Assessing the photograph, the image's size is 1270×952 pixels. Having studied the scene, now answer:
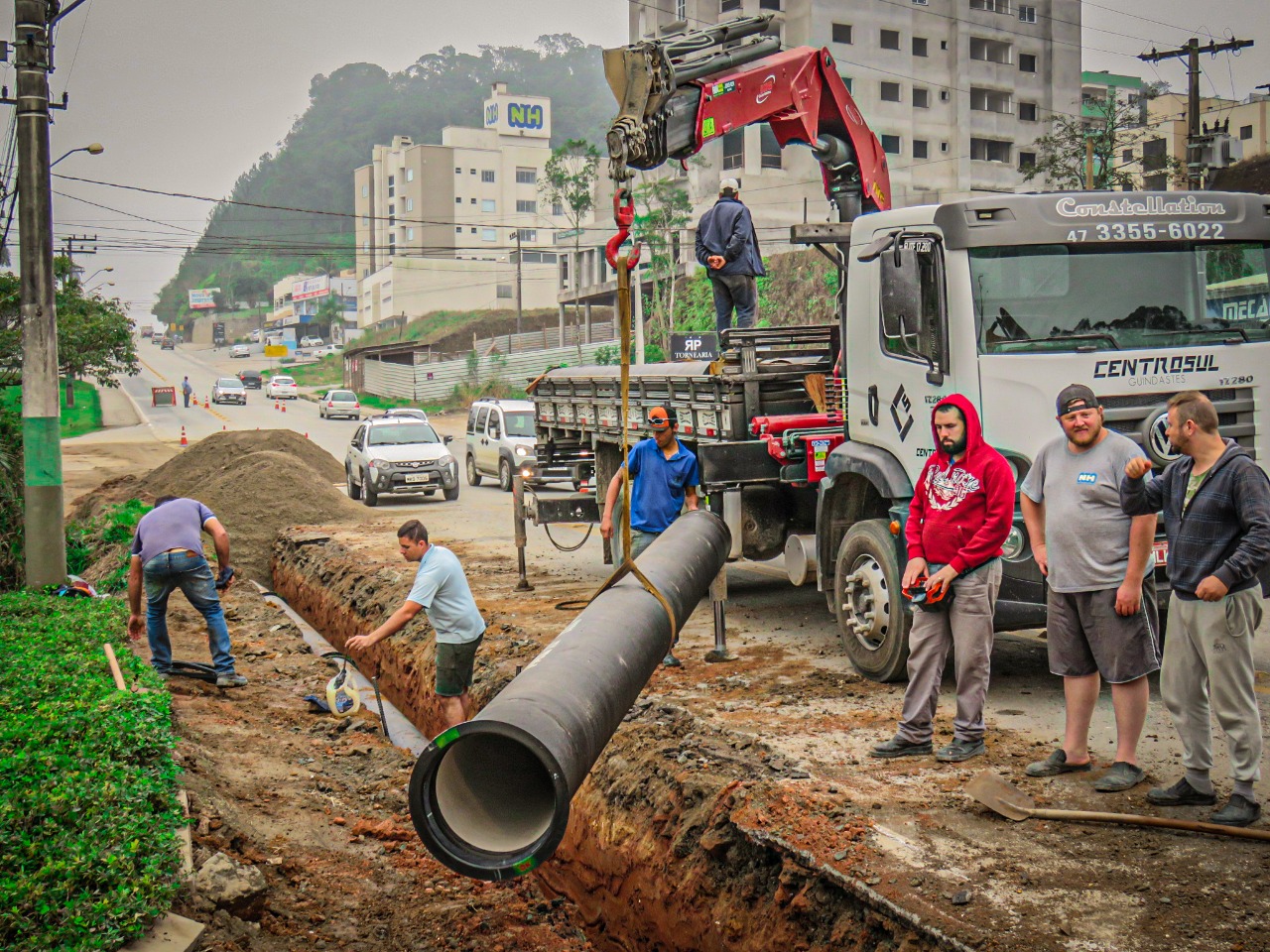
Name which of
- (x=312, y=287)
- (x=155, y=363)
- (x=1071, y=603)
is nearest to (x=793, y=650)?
(x=1071, y=603)

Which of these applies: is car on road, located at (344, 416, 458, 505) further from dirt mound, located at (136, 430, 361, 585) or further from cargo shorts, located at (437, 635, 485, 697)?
cargo shorts, located at (437, 635, 485, 697)

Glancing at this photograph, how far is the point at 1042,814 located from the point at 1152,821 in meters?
0.47

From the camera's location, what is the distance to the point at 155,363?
351 feet

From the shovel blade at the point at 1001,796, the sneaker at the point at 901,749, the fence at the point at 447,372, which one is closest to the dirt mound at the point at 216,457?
the sneaker at the point at 901,749

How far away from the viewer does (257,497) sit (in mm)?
19391

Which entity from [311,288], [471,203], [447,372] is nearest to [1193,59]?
[447,372]

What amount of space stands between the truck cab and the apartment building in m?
93.4

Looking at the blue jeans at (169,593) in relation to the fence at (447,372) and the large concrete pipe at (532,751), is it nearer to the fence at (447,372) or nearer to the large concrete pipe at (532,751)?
the large concrete pipe at (532,751)

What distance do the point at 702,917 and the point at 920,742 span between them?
64.3 inches

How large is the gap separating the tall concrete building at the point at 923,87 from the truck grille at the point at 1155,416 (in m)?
44.0

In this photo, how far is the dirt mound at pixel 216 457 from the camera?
73.5ft

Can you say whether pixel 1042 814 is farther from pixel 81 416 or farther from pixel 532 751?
pixel 81 416

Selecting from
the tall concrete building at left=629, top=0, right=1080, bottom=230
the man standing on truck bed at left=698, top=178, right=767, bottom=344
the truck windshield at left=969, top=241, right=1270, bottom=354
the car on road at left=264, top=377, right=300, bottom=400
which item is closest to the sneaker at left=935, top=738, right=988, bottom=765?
the truck windshield at left=969, top=241, right=1270, bottom=354

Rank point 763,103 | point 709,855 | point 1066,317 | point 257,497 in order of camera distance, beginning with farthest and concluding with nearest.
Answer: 1. point 257,497
2. point 763,103
3. point 1066,317
4. point 709,855
